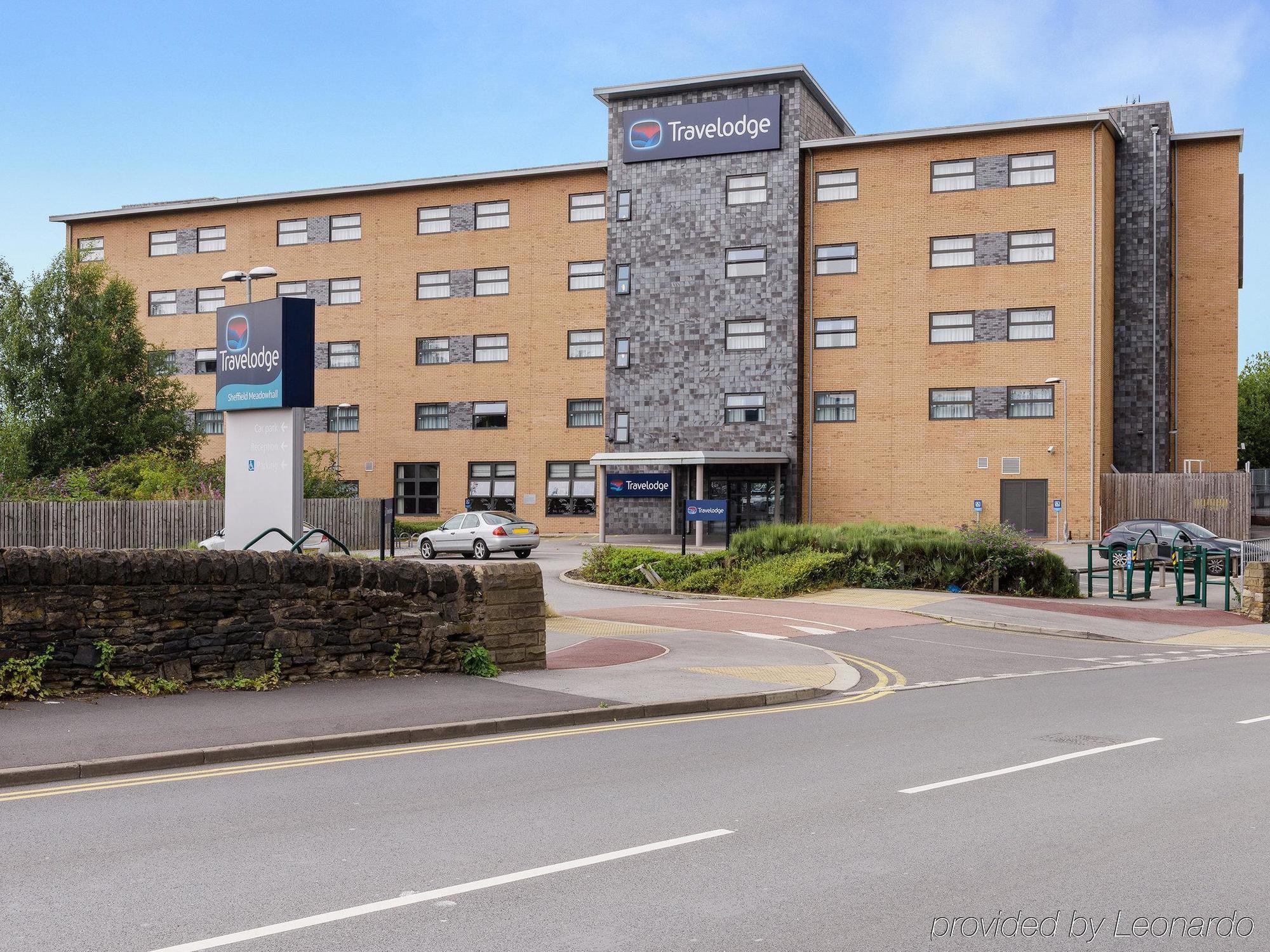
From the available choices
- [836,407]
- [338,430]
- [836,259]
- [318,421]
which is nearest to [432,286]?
[338,430]

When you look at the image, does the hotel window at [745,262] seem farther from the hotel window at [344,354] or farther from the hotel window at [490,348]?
the hotel window at [344,354]

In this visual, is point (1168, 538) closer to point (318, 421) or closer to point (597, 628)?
point (597, 628)

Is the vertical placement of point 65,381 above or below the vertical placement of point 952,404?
above

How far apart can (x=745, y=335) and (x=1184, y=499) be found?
1755 centimetres

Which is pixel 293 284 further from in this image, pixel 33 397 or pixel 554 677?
pixel 554 677

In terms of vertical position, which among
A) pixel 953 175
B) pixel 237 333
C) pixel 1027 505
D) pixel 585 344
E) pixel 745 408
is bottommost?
pixel 1027 505

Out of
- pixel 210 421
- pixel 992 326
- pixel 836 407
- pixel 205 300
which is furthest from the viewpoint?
pixel 205 300

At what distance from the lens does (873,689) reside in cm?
1427

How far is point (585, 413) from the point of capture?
5388 cm

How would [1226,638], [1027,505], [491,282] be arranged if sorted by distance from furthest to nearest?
[491,282] < [1027,505] < [1226,638]

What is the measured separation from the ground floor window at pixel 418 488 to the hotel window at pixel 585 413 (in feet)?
21.6

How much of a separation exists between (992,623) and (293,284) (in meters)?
44.2

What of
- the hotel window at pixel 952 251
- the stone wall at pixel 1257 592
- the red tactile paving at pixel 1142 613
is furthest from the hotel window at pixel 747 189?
the stone wall at pixel 1257 592

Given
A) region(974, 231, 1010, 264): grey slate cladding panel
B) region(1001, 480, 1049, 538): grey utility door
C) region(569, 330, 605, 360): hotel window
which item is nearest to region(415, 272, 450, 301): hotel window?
region(569, 330, 605, 360): hotel window
